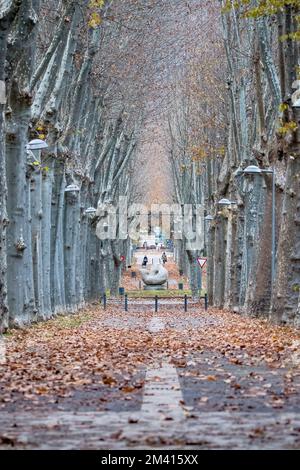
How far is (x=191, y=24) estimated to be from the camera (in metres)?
43.3

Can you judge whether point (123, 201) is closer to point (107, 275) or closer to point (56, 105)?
point (107, 275)

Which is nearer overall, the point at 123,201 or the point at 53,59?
the point at 53,59

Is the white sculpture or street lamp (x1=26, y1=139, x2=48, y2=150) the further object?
the white sculpture

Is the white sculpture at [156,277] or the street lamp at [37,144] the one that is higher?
the street lamp at [37,144]

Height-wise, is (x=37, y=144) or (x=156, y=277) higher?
(x=37, y=144)

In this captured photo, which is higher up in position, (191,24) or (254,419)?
(191,24)

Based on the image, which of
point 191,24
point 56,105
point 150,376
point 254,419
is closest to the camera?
point 254,419

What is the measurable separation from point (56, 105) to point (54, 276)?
8489 mm

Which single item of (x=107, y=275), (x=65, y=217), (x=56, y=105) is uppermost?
(x=56, y=105)

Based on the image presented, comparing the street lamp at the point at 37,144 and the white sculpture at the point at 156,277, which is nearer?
the street lamp at the point at 37,144

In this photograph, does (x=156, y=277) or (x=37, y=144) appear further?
(x=156, y=277)

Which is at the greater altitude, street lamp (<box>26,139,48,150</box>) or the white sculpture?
street lamp (<box>26,139,48,150</box>)

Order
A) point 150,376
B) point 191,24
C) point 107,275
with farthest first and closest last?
point 107,275 → point 191,24 → point 150,376

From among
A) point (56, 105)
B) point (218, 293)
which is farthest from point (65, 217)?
point (56, 105)
